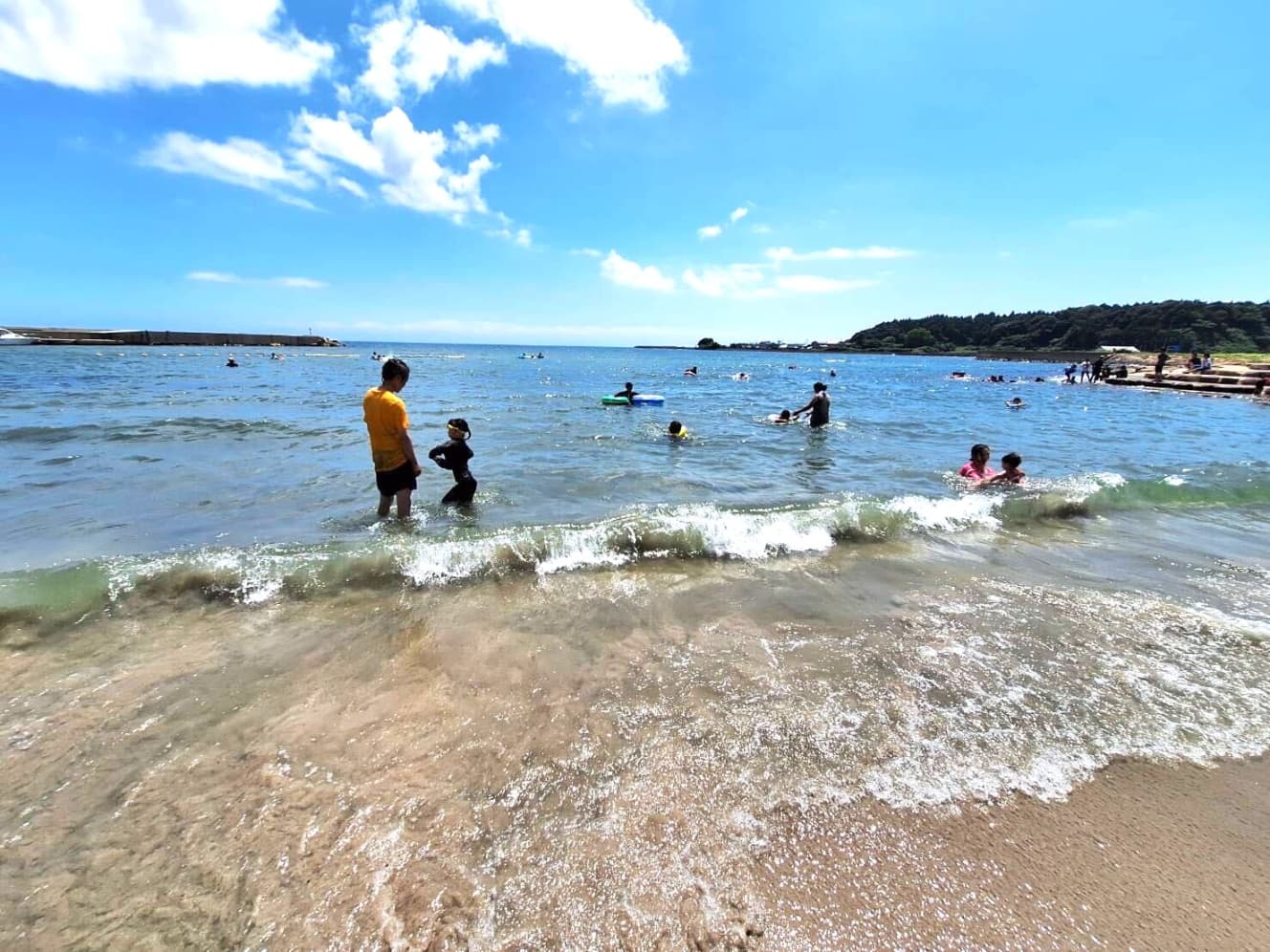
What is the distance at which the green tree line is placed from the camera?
105688 millimetres

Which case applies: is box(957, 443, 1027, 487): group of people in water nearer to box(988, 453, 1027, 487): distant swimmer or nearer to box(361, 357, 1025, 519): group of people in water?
box(988, 453, 1027, 487): distant swimmer

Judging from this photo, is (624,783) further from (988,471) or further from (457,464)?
(988,471)

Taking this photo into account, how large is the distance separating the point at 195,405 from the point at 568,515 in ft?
70.4

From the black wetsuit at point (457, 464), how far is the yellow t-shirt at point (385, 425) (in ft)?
2.47

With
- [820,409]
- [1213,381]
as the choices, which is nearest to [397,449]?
[820,409]

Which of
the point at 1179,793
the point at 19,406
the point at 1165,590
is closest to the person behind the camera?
the point at 1179,793

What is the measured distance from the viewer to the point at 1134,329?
11938cm

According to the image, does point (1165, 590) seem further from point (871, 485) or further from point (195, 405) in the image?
point (195, 405)

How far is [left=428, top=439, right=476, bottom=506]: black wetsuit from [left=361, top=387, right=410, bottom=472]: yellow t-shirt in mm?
752

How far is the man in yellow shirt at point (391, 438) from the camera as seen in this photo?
23.3ft

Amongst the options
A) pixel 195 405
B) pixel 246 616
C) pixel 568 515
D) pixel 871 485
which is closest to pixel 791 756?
pixel 246 616

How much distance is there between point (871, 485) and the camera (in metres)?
11.1

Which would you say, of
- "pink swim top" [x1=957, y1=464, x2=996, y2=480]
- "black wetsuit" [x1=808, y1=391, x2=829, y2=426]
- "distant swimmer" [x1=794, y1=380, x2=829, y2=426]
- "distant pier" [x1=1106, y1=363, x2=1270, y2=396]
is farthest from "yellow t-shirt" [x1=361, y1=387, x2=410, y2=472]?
"distant pier" [x1=1106, y1=363, x2=1270, y2=396]

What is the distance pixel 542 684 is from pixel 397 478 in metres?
4.66
